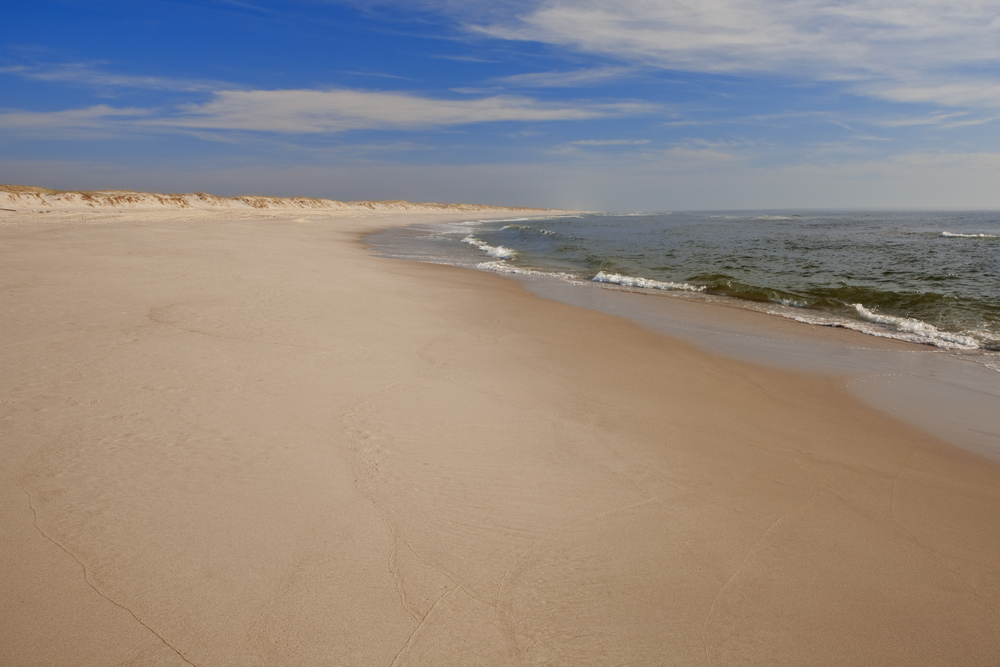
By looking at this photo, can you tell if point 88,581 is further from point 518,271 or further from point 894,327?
point 518,271

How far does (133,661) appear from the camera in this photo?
5.31 ft

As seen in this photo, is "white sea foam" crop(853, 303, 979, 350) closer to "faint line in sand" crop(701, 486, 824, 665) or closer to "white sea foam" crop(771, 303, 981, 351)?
"white sea foam" crop(771, 303, 981, 351)

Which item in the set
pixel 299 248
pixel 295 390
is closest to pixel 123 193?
pixel 299 248

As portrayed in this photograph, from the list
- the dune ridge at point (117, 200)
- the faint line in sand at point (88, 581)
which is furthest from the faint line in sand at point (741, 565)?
the dune ridge at point (117, 200)

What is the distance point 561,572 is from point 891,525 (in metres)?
1.78

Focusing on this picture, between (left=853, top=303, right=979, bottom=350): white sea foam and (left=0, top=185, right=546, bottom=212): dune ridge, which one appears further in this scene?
(left=0, top=185, right=546, bottom=212): dune ridge

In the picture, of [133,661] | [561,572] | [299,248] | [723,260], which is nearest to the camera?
[133,661]

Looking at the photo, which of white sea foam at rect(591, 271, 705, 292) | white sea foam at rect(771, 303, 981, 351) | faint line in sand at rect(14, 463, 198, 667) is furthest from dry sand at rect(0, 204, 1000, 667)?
white sea foam at rect(591, 271, 705, 292)

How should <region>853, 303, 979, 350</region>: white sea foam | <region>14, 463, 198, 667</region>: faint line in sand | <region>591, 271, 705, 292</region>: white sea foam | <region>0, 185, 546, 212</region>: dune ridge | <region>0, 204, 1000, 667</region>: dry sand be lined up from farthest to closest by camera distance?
<region>0, 185, 546, 212</region>: dune ridge, <region>591, 271, 705, 292</region>: white sea foam, <region>853, 303, 979, 350</region>: white sea foam, <region>0, 204, 1000, 667</region>: dry sand, <region>14, 463, 198, 667</region>: faint line in sand

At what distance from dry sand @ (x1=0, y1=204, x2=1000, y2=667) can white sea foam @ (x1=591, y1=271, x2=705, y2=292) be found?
262 inches

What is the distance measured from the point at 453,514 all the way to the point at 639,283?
10076 millimetres

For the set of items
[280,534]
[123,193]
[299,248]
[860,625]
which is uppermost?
[123,193]

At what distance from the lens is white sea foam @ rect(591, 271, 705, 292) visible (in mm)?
11188

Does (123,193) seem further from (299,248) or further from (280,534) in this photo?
(280,534)
